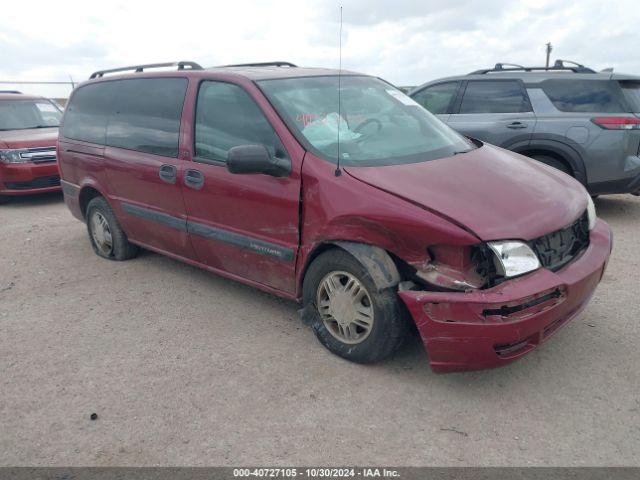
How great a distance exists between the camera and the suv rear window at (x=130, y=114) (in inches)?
169

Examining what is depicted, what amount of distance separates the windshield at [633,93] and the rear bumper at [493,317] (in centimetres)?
412

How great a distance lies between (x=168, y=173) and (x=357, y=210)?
5.88ft

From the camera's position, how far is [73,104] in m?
5.54

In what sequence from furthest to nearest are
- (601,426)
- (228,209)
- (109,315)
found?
(109,315) < (228,209) < (601,426)

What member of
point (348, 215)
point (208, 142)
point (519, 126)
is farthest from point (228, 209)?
point (519, 126)

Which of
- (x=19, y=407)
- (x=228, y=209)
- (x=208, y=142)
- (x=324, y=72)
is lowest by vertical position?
(x=19, y=407)

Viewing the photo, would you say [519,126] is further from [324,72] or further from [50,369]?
[50,369]

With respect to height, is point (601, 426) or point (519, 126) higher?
point (519, 126)

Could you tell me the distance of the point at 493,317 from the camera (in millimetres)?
2760

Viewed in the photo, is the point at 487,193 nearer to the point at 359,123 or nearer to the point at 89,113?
the point at 359,123

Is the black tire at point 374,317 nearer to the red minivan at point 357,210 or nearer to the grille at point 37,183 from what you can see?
the red minivan at point 357,210

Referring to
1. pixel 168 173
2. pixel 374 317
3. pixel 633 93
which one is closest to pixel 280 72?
pixel 168 173

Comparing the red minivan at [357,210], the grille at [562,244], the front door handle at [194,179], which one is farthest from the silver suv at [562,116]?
the front door handle at [194,179]

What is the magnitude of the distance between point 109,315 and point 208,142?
1513 millimetres
